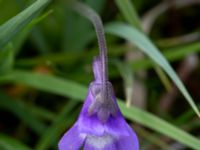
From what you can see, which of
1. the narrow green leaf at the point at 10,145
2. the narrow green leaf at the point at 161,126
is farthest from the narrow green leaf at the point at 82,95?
the narrow green leaf at the point at 10,145

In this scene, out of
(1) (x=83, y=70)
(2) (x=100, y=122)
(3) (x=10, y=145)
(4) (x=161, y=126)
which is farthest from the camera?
(1) (x=83, y=70)

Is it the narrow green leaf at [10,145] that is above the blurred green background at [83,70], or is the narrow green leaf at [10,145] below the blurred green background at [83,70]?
below

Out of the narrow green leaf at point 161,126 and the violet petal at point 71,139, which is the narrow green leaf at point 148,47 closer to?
the narrow green leaf at point 161,126

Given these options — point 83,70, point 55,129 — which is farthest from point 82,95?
point 83,70

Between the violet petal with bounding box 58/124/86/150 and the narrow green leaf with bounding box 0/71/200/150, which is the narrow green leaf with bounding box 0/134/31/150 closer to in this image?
the narrow green leaf with bounding box 0/71/200/150

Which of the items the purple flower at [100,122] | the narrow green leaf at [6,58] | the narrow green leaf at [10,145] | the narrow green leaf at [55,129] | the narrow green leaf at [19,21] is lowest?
the narrow green leaf at [10,145]

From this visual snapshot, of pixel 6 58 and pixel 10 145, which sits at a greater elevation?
pixel 6 58

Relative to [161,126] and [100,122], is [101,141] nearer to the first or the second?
[100,122]

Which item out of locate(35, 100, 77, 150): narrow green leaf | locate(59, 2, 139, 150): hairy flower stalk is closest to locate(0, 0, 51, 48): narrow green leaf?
locate(59, 2, 139, 150): hairy flower stalk
